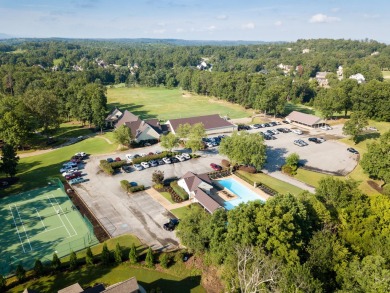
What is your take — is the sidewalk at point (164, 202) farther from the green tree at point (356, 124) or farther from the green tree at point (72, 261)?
the green tree at point (356, 124)

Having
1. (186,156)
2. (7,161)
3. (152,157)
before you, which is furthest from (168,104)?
(7,161)

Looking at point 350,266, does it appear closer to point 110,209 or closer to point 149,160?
point 110,209

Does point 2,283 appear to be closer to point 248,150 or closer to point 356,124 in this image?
point 248,150

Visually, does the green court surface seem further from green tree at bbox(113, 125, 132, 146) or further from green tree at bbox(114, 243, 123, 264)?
green tree at bbox(113, 125, 132, 146)

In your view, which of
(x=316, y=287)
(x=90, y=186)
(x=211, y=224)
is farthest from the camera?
(x=90, y=186)

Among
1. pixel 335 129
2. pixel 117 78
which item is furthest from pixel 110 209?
pixel 117 78

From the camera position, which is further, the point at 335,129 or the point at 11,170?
the point at 335,129

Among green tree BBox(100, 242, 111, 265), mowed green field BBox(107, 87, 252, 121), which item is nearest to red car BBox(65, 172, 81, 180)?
green tree BBox(100, 242, 111, 265)
